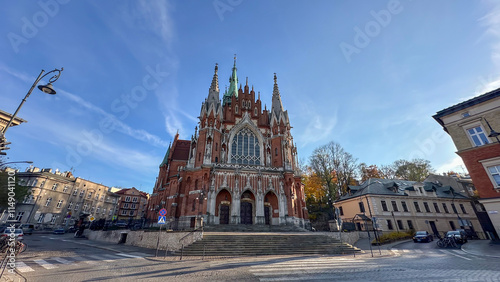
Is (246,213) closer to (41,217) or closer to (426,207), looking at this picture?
(426,207)

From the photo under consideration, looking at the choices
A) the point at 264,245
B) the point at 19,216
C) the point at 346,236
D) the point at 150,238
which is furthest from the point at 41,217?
the point at 346,236

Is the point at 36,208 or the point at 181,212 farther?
the point at 36,208

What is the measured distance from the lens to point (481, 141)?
16.5 m

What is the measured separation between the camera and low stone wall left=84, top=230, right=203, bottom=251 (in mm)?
15235

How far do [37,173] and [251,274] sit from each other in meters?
54.6

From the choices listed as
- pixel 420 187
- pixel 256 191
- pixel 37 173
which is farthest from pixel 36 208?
pixel 420 187

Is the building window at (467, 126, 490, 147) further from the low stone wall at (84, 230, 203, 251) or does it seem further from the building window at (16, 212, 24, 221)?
the building window at (16, 212, 24, 221)

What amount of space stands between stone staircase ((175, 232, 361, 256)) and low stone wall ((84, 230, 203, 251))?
31.9 inches

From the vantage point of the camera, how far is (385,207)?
28.4 meters

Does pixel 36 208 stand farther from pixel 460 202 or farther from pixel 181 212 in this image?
pixel 460 202

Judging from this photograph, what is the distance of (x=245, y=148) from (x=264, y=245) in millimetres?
15161

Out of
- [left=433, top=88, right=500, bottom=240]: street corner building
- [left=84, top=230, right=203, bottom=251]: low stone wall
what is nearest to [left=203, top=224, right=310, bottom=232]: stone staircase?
[left=84, top=230, right=203, bottom=251]: low stone wall

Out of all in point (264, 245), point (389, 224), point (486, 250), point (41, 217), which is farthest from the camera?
point (41, 217)

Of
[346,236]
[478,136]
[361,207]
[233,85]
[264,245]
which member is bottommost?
[264,245]
